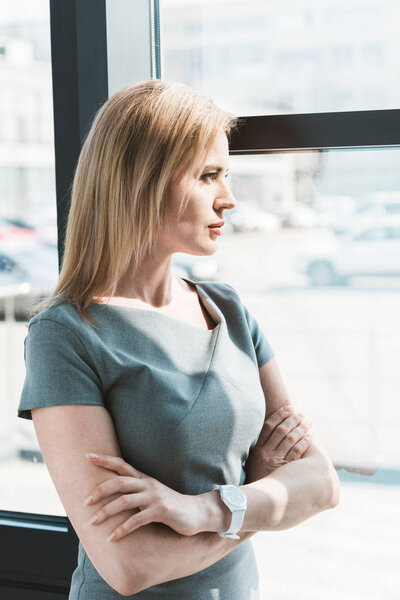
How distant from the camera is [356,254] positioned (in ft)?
5.59

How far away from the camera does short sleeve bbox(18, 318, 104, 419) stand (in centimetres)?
121

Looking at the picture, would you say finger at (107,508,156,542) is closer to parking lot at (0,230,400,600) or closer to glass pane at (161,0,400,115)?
parking lot at (0,230,400,600)

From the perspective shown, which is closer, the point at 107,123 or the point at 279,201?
the point at 107,123

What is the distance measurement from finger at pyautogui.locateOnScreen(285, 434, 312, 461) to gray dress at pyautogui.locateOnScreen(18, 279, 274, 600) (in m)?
0.09

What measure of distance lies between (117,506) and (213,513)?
0.18 m

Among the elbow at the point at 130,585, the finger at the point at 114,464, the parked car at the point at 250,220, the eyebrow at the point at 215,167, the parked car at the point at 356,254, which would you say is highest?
the eyebrow at the point at 215,167

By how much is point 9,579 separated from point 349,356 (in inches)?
44.6

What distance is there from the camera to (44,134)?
1.87 meters

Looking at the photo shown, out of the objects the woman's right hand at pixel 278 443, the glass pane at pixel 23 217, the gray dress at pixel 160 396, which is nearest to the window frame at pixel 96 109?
the glass pane at pixel 23 217

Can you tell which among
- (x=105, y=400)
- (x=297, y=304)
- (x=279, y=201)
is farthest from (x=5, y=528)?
(x=279, y=201)

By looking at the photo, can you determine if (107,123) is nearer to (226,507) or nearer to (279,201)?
(279,201)

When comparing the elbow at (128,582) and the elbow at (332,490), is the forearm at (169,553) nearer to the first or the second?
the elbow at (128,582)

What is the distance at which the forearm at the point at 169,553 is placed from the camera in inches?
46.7

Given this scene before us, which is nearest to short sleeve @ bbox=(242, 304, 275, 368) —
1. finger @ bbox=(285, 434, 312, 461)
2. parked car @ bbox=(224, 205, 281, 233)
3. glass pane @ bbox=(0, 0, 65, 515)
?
finger @ bbox=(285, 434, 312, 461)
